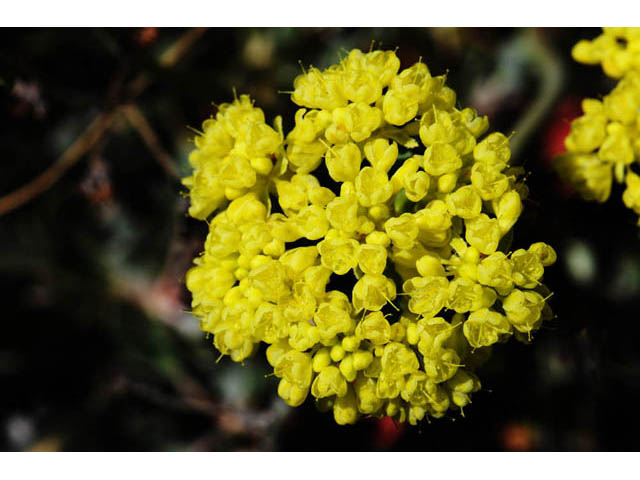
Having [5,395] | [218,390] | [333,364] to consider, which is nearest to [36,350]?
[5,395]

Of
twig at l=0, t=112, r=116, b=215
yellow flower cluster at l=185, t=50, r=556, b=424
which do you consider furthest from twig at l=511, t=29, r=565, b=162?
twig at l=0, t=112, r=116, b=215

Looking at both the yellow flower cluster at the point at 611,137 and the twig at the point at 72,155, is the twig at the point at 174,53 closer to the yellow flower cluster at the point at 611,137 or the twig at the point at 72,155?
the twig at the point at 72,155

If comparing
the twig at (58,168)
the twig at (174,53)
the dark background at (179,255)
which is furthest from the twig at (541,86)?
the twig at (58,168)

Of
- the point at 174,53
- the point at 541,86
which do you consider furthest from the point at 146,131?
the point at 541,86

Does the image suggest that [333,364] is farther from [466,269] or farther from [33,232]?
[33,232]

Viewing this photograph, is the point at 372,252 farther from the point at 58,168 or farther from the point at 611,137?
the point at 58,168
